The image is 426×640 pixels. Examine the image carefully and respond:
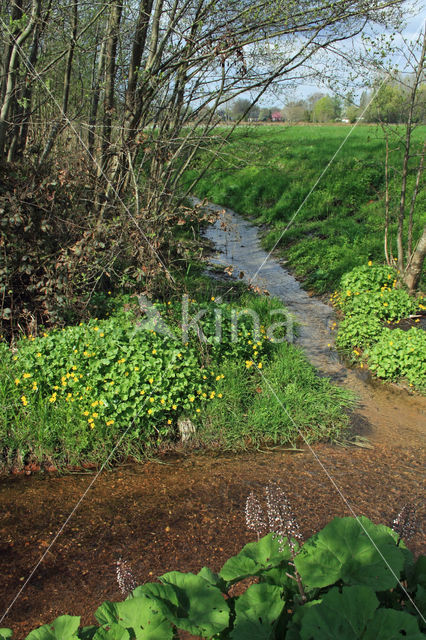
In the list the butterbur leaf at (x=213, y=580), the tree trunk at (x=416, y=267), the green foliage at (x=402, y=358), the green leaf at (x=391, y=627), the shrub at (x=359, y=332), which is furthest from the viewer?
the tree trunk at (x=416, y=267)

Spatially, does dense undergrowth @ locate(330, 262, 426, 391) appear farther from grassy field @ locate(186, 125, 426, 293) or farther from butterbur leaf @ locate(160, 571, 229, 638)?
butterbur leaf @ locate(160, 571, 229, 638)

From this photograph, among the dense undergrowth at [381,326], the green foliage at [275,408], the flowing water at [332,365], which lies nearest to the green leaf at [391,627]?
the green foliage at [275,408]

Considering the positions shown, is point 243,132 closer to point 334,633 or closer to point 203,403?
point 203,403

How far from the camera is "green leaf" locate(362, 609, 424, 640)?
4.25 ft

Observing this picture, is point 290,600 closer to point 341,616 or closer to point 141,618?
point 341,616

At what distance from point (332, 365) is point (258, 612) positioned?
4.42m

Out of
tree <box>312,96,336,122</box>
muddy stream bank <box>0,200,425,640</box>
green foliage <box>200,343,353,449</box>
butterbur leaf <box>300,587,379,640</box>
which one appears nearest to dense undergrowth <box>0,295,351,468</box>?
green foliage <box>200,343,353,449</box>

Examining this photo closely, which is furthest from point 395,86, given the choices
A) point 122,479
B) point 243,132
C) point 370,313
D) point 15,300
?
point 122,479

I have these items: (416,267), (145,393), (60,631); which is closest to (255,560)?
(60,631)

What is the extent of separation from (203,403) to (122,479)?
3.16ft

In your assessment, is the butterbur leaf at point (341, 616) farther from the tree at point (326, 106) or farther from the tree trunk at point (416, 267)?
the tree at point (326, 106)

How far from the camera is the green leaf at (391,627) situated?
1.30m

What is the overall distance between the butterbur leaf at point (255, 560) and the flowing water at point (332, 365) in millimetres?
2870

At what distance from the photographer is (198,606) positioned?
1.49 meters
